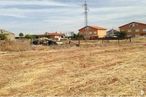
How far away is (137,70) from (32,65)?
6641 millimetres

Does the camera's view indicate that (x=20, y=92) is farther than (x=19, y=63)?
No

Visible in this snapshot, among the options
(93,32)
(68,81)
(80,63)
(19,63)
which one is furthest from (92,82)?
(93,32)

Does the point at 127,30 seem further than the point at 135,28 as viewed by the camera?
Yes

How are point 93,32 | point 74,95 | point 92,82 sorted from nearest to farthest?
1. point 74,95
2. point 92,82
3. point 93,32

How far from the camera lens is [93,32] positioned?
97562 millimetres

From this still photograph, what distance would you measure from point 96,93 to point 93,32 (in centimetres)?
8683

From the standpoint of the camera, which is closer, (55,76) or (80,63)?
(55,76)

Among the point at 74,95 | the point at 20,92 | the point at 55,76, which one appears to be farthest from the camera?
the point at 55,76

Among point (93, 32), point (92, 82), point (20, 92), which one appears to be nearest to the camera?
point (20, 92)

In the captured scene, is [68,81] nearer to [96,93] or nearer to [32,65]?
A: [96,93]

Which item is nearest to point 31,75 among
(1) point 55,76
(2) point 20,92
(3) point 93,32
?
(1) point 55,76

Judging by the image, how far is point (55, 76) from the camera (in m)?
15.2

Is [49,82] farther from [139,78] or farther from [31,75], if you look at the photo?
[139,78]

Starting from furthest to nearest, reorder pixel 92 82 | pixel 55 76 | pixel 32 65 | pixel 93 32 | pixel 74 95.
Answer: pixel 93 32
pixel 32 65
pixel 55 76
pixel 92 82
pixel 74 95
